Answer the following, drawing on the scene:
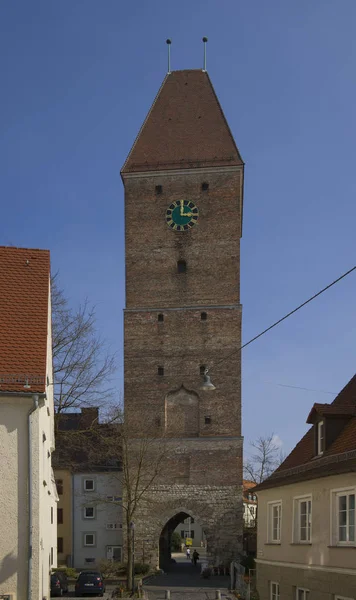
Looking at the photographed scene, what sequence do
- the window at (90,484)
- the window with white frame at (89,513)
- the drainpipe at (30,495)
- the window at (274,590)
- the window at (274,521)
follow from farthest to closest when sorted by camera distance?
the window at (90,484) < the window with white frame at (89,513) < the window at (274,521) < the window at (274,590) < the drainpipe at (30,495)

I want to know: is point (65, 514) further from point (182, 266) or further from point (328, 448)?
point (328, 448)

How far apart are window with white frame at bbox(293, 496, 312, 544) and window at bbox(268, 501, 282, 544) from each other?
5.52ft

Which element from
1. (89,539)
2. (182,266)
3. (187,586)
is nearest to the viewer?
(187,586)

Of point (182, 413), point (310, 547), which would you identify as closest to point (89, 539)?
point (182, 413)

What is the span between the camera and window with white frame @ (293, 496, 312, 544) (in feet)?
59.6

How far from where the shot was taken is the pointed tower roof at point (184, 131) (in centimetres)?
4484

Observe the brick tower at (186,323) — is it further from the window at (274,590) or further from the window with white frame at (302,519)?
the window with white frame at (302,519)

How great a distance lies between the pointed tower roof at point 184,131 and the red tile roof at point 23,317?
2978 cm

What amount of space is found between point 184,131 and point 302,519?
3156cm

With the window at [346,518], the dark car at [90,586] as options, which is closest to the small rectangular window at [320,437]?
the window at [346,518]

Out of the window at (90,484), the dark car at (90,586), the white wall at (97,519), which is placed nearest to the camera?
the dark car at (90,586)

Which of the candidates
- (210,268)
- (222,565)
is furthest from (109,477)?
(210,268)

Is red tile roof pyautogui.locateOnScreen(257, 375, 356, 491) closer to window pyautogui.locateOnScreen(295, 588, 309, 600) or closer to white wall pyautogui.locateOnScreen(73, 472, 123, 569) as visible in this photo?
window pyautogui.locateOnScreen(295, 588, 309, 600)

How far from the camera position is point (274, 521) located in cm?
2139
